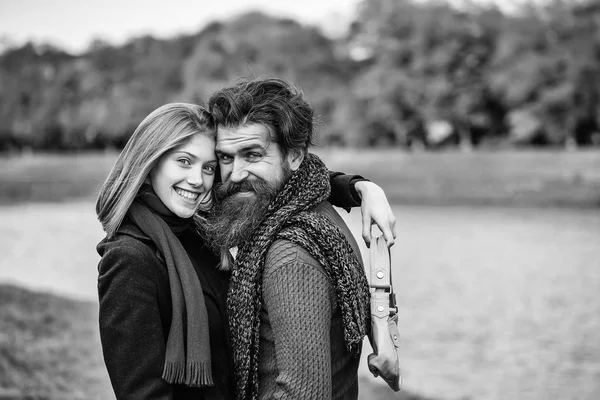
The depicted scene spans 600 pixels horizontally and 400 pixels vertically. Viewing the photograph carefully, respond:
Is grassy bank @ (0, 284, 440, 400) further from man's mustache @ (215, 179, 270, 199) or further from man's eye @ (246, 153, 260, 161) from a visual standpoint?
man's eye @ (246, 153, 260, 161)

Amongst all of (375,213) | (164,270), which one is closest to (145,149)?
(164,270)

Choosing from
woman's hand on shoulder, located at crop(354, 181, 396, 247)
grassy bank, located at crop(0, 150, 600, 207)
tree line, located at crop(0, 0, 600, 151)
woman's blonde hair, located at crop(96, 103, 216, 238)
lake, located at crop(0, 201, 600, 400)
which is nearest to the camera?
woman's blonde hair, located at crop(96, 103, 216, 238)

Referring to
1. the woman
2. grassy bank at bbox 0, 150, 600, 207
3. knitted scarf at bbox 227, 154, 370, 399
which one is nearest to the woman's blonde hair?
the woman

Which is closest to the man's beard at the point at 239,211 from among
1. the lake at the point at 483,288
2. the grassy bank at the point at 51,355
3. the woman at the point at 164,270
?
the woman at the point at 164,270

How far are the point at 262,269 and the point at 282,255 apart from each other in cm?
10

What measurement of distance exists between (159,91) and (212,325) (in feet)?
201

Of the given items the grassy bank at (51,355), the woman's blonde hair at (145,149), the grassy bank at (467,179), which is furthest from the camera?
the grassy bank at (467,179)

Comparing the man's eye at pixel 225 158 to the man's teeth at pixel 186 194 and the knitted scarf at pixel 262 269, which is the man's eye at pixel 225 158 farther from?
the knitted scarf at pixel 262 269

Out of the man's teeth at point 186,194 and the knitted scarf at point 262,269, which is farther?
the man's teeth at point 186,194

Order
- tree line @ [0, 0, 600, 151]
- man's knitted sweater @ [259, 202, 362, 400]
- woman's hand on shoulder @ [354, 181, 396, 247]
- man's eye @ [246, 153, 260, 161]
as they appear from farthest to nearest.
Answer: tree line @ [0, 0, 600, 151]
woman's hand on shoulder @ [354, 181, 396, 247]
man's eye @ [246, 153, 260, 161]
man's knitted sweater @ [259, 202, 362, 400]

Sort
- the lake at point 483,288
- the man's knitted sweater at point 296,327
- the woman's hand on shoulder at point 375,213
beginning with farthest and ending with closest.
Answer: the lake at point 483,288, the woman's hand on shoulder at point 375,213, the man's knitted sweater at point 296,327

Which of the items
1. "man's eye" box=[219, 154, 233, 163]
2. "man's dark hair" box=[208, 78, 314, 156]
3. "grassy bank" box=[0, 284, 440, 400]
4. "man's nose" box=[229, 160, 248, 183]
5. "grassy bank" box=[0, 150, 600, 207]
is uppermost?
"man's dark hair" box=[208, 78, 314, 156]

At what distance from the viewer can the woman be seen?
2605 mm

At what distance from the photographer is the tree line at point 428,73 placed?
123 ft
